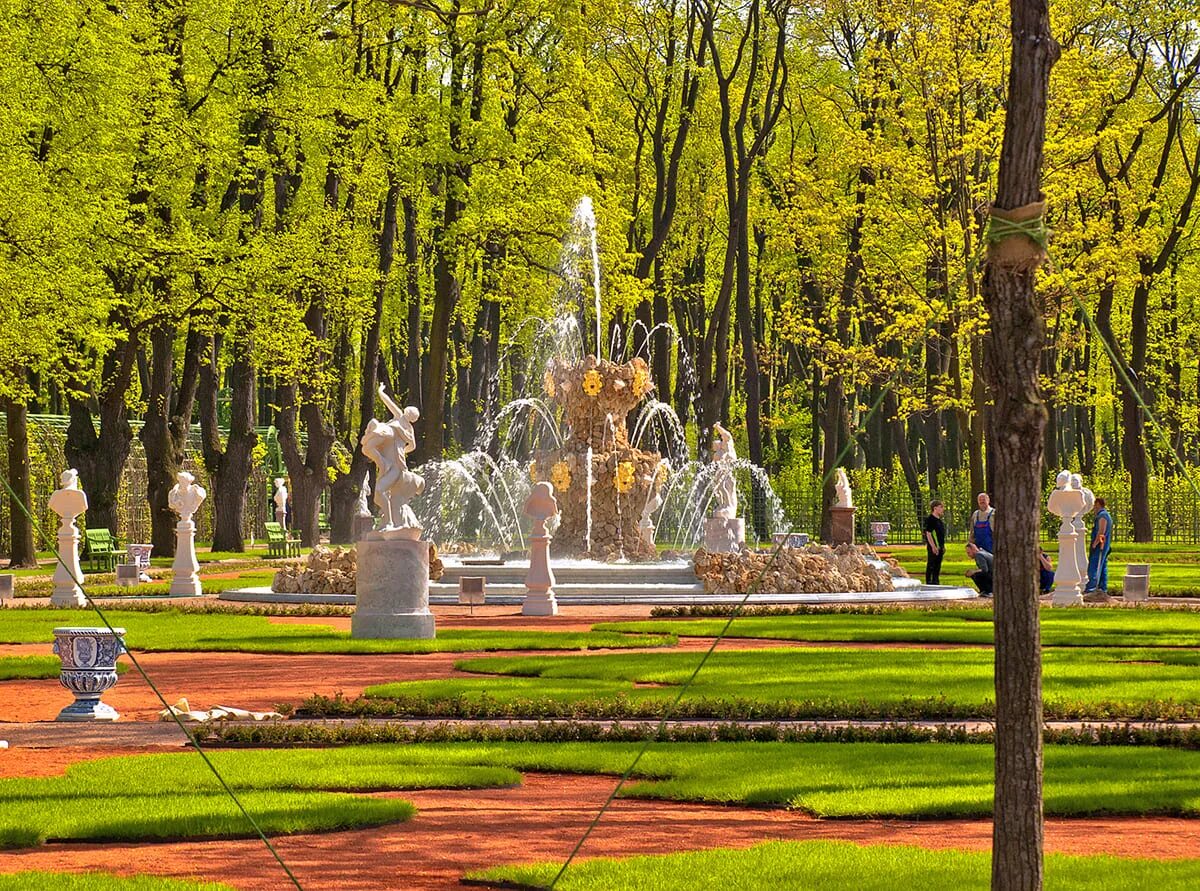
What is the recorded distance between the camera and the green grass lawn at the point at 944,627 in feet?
74.9

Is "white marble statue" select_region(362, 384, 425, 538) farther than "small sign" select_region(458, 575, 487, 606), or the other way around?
"small sign" select_region(458, 575, 487, 606)

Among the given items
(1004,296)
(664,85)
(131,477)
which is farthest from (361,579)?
(664,85)

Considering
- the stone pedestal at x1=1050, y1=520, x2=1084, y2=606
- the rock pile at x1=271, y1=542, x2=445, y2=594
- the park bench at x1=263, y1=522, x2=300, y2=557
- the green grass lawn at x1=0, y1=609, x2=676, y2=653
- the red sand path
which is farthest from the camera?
the park bench at x1=263, y1=522, x2=300, y2=557

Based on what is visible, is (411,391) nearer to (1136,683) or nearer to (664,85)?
(664,85)

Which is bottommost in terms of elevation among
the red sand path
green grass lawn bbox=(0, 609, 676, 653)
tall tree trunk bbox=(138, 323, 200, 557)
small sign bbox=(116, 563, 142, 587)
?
the red sand path

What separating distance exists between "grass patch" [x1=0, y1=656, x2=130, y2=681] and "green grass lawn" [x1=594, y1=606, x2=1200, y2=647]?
780cm

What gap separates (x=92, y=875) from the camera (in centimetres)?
922

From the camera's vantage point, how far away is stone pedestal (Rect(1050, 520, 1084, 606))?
30203mm

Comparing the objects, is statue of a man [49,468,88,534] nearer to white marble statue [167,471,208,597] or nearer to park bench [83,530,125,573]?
white marble statue [167,471,208,597]

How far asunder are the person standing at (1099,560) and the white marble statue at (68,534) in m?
16.5

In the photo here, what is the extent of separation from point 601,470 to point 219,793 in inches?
1031

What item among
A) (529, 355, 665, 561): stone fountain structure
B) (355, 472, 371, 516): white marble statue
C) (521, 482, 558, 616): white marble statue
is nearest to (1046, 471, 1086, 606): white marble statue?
(521, 482, 558, 616): white marble statue

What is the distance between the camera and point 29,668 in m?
19.4

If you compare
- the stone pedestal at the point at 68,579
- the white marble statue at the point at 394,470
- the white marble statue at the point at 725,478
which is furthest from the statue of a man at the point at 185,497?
the white marble statue at the point at 725,478
